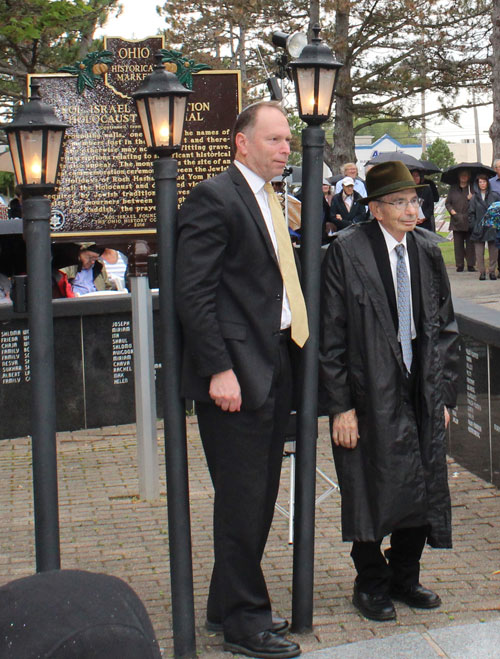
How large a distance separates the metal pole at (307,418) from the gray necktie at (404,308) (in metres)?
0.36

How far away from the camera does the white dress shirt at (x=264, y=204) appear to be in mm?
4207

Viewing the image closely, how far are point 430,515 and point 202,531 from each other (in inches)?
80.9

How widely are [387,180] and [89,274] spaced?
21.2 feet

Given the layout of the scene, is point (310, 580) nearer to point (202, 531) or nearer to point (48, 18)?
point (202, 531)

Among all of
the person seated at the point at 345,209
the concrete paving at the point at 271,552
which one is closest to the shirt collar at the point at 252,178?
the concrete paving at the point at 271,552

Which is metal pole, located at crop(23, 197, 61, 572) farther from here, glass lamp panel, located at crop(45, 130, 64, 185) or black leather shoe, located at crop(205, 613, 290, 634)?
black leather shoe, located at crop(205, 613, 290, 634)

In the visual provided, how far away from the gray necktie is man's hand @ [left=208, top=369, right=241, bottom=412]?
0.88m

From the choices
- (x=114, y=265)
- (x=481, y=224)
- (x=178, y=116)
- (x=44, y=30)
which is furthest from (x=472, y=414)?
(x=44, y=30)

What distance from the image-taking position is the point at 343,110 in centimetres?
3128

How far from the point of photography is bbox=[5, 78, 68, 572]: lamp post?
14.2 ft

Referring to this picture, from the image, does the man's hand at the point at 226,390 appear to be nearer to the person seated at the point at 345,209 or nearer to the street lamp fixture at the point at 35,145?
the street lamp fixture at the point at 35,145

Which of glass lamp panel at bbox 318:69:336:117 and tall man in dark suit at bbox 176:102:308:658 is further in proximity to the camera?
glass lamp panel at bbox 318:69:336:117

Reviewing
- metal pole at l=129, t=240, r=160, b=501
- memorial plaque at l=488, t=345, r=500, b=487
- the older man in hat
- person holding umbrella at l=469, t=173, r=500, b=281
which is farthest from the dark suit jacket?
person holding umbrella at l=469, t=173, r=500, b=281

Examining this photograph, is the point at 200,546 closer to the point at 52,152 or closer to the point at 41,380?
the point at 41,380
